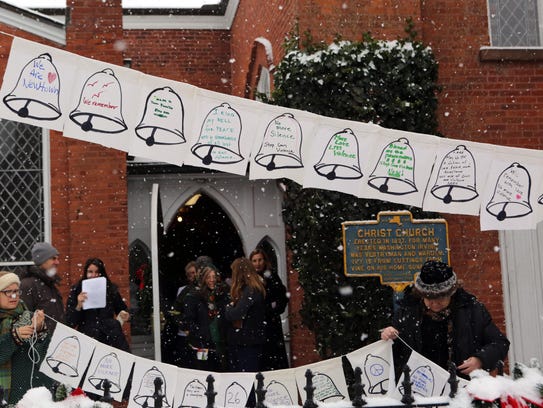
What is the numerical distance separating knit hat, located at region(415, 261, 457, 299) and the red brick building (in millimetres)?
5149

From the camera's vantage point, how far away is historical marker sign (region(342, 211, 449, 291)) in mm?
8680

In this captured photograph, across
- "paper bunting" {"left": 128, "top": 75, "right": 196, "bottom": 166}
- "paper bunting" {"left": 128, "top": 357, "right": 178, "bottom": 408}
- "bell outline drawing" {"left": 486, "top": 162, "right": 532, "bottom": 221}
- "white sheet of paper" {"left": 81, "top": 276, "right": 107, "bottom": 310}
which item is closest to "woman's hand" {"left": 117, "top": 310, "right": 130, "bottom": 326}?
"white sheet of paper" {"left": 81, "top": 276, "right": 107, "bottom": 310}

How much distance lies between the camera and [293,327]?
36.7 ft

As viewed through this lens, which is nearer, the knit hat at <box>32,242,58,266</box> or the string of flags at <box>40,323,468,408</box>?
the string of flags at <box>40,323,468,408</box>

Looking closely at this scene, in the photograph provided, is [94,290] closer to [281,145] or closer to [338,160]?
[281,145]

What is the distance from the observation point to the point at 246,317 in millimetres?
9016

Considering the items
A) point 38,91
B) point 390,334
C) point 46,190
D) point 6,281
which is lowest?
point 390,334

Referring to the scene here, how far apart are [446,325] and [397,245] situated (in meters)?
2.42

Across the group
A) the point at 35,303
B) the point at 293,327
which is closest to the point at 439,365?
the point at 35,303

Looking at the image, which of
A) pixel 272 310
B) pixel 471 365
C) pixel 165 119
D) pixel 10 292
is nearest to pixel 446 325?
pixel 471 365

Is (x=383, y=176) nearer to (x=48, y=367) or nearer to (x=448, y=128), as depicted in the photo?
(x=48, y=367)

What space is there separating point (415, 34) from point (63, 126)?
5.46 metres

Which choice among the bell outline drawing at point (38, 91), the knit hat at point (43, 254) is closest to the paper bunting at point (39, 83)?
the bell outline drawing at point (38, 91)

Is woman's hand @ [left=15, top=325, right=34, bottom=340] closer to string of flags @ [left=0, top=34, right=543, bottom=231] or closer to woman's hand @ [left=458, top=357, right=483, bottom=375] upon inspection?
string of flags @ [left=0, top=34, right=543, bottom=231]
